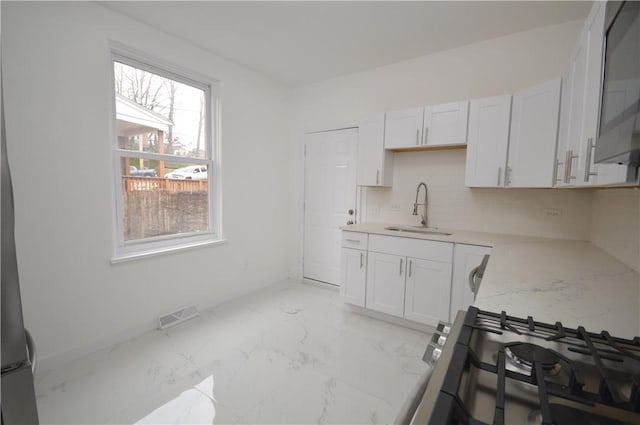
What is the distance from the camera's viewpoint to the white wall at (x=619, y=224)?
4.93 ft

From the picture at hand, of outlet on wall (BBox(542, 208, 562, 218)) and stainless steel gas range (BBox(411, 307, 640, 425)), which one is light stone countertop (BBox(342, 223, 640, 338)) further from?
outlet on wall (BBox(542, 208, 562, 218))

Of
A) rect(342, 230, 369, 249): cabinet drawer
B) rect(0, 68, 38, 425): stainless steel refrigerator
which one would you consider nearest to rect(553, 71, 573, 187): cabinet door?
rect(342, 230, 369, 249): cabinet drawer

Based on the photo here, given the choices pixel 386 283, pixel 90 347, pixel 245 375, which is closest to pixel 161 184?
pixel 90 347

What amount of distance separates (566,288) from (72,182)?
10.2 feet

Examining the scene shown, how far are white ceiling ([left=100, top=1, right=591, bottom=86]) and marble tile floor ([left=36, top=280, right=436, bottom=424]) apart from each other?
9.26 feet

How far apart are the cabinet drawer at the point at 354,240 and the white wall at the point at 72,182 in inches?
63.4

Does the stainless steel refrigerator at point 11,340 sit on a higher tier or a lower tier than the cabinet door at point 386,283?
higher

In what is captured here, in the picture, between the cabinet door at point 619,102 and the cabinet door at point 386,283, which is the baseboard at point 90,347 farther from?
the cabinet door at point 619,102

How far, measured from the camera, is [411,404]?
0.57 m

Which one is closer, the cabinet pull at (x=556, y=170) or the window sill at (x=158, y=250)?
the cabinet pull at (x=556, y=170)

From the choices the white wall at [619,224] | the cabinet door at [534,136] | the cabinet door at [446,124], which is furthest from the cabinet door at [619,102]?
the cabinet door at [446,124]

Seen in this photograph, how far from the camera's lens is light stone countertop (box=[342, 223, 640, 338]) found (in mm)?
897

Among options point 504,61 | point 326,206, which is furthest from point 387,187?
point 504,61

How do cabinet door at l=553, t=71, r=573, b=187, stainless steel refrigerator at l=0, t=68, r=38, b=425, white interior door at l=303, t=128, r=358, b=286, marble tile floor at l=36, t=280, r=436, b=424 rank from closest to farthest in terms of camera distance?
stainless steel refrigerator at l=0, t=68, r=38, b=425, marble tile floor at l=36, t=280, r=436, b=424, cabinet door at l=553, t=71, r=573, b=187, white interior door at l=303, t=128, r=358, b=286
